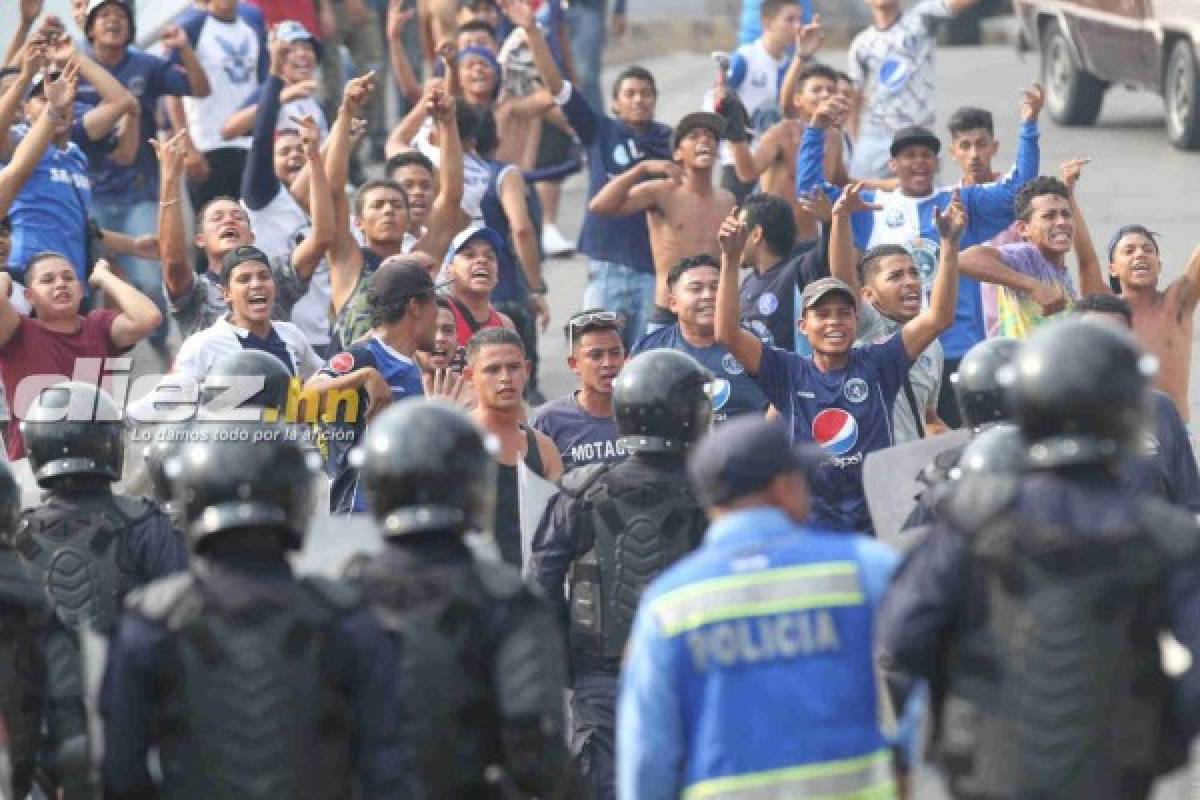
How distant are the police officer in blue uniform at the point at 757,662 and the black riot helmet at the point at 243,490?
790mm

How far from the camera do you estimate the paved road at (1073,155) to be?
17.4 metres

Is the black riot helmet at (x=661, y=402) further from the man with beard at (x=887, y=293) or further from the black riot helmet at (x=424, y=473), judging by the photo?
the man with beard at (x=887, y=293)

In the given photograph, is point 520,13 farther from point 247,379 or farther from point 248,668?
point 248,668

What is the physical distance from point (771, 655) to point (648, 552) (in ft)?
6.71

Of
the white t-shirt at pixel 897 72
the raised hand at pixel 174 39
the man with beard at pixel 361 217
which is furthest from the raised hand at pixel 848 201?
the raised hand at pixel 174 39

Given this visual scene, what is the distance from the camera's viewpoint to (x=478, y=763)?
616 cm

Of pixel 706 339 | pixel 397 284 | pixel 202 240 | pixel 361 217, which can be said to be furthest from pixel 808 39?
pixel 397 284

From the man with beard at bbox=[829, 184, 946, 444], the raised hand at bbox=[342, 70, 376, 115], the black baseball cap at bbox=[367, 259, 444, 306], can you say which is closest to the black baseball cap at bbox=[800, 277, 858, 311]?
the man with beard at bbox=[829, 184, 946, 444]

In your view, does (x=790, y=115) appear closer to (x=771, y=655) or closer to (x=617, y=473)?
(x=617, y=473)

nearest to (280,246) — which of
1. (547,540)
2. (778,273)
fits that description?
(778,273)

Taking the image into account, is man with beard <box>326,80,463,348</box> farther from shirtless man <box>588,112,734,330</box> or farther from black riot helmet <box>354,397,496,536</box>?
black riot helmet <box>354,397,496,536</box>

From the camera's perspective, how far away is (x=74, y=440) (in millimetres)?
7535

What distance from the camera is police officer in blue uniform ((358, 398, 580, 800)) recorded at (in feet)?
19.9

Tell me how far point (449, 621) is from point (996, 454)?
4.52ft
